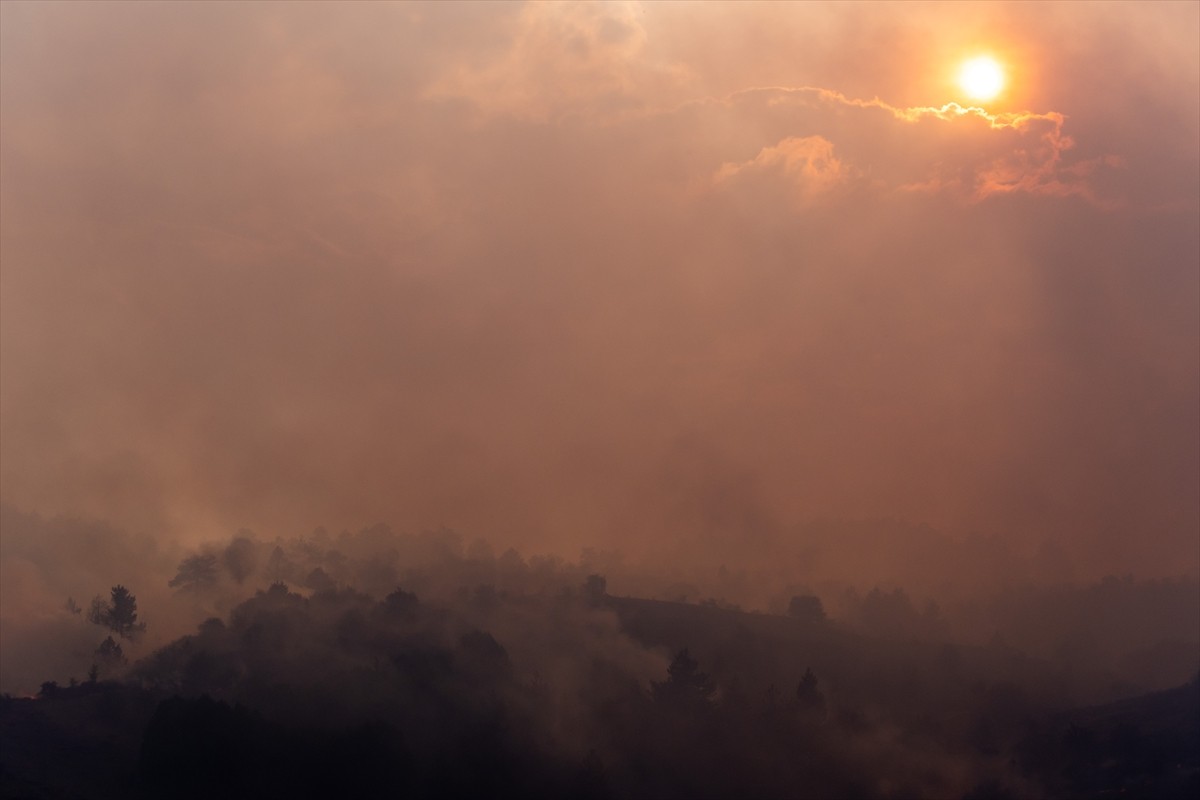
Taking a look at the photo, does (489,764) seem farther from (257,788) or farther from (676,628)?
(676,628)

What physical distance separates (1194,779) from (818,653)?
255 feet

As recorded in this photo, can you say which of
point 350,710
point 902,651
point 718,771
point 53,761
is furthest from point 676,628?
point 53,761

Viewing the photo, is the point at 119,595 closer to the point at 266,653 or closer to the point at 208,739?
the point at 266,653

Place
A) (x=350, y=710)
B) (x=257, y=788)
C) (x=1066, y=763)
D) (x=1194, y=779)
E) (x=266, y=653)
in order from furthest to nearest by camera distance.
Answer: (x=266, y=653) → (x=350, y=710) → (x=1066, y=763) → (x=257, y=788) → (x=1194, y=779)

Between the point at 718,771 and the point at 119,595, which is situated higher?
the point at 119,595

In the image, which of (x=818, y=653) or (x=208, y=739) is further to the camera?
(x=818, y=653)

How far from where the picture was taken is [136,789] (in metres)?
131

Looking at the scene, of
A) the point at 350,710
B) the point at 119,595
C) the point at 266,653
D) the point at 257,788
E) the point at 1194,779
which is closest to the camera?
the point at 1194,779

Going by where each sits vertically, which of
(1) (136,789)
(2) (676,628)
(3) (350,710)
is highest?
(2) (676,628)

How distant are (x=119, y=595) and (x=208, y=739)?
67.5m

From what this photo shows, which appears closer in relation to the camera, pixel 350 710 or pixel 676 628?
pixel 350 710

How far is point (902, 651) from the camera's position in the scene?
193000mm

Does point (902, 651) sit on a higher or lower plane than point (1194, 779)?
higher

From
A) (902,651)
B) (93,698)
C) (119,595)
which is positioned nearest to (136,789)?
(93,698)
